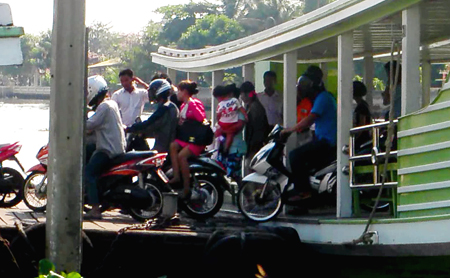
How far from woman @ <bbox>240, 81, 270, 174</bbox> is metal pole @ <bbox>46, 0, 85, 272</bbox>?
387 centimetres

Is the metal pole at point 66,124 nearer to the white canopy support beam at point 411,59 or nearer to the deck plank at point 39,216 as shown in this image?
the deck plank at point 39,216

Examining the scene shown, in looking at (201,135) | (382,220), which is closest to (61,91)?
(382,220)

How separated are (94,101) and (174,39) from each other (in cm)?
6047

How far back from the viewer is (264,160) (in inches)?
339

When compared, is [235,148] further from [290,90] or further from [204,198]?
[290,90]

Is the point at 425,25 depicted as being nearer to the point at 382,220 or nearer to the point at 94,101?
the point at 382,220

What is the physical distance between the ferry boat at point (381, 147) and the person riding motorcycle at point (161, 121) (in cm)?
106

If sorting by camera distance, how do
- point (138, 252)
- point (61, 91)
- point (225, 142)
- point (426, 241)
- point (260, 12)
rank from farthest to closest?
point (260, 12), point (225, 142), point (138, 252), point (426, 241), point (61, 91)

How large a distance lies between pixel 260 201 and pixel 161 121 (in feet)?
4.30

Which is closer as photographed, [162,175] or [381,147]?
[381,147]

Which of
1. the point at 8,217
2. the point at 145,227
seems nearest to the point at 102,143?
the point at 8,217

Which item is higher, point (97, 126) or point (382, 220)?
point (97, 126)

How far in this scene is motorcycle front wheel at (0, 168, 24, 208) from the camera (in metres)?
9.57

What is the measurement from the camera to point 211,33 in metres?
60.5
